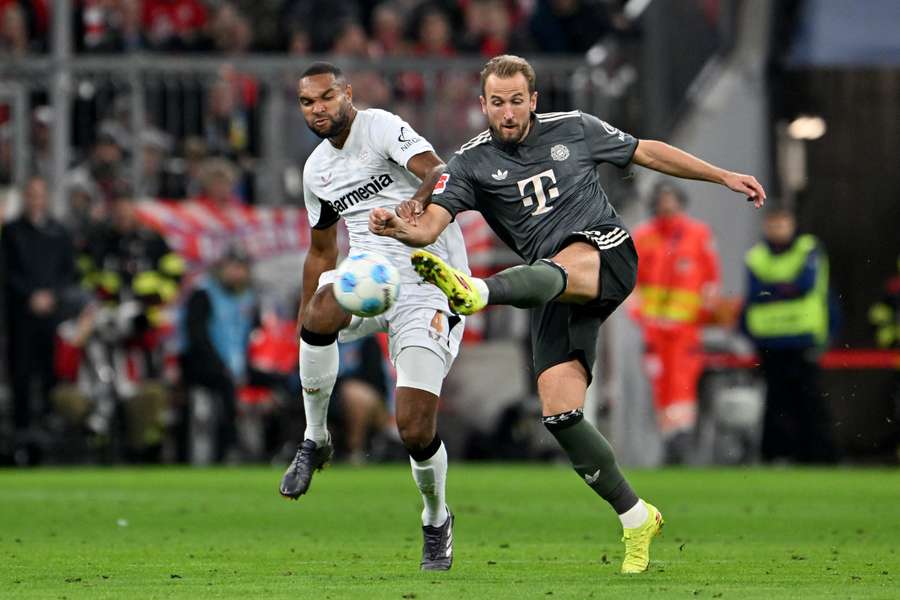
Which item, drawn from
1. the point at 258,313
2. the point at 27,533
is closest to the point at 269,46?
the point at 258,313

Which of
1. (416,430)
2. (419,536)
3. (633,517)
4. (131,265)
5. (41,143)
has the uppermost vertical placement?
(41,143)

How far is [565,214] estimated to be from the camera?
28.2ft

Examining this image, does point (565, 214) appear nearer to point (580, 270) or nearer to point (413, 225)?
point (580, 270)

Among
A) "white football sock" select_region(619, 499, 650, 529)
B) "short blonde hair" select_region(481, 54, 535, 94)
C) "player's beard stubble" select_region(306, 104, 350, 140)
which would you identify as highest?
"short blonde hair" select_region(481, 54, 535, 94)

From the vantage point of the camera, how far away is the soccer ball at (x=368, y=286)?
779 centimetres

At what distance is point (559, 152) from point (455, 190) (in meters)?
0.53

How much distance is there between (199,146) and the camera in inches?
746

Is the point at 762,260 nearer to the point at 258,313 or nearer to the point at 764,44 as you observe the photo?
the point at 764,44

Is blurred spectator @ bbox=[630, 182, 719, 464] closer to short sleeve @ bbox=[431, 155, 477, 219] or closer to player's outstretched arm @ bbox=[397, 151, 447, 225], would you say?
player's outstretched arm @ bbox=[397, 151, 447, 225]

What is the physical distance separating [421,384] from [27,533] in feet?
10.1

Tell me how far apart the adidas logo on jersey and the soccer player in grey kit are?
0.64m

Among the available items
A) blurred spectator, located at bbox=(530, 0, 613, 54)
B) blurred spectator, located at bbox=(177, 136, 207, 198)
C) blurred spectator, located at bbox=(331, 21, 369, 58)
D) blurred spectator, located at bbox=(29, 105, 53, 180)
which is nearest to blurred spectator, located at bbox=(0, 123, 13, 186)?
blurred spectator, located at bbox=(29, 105, 53, 180)

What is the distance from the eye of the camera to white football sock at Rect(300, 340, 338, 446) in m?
9.32

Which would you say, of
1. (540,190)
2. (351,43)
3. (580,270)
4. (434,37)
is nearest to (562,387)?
(580,270)
